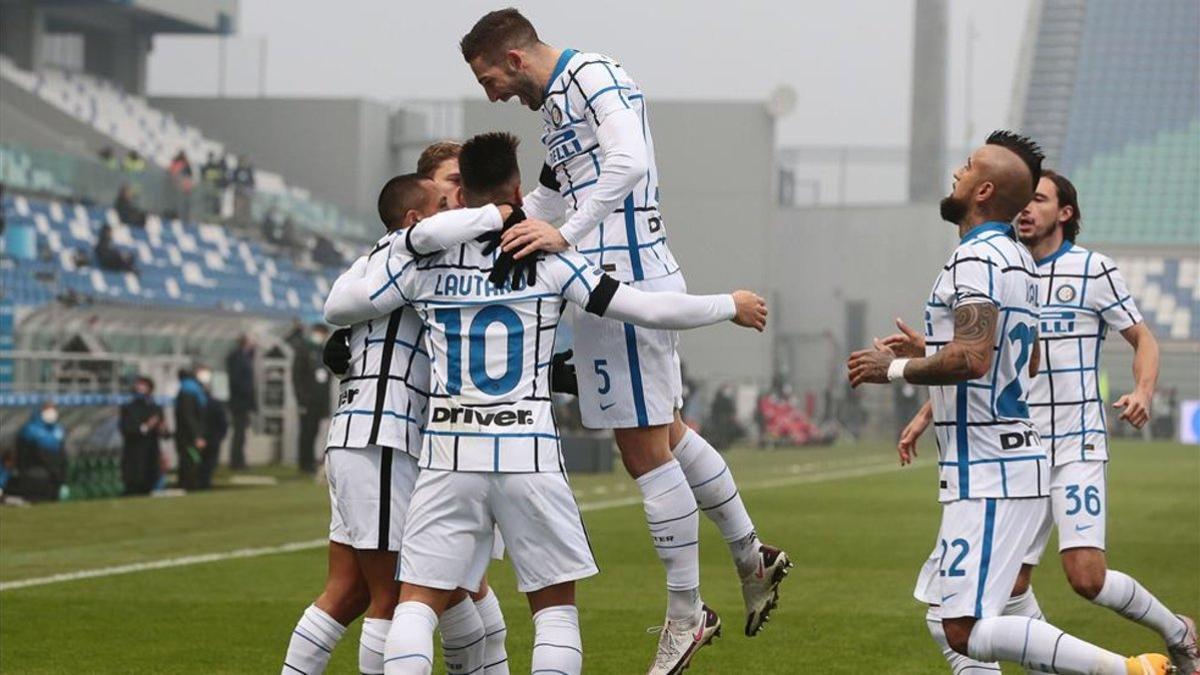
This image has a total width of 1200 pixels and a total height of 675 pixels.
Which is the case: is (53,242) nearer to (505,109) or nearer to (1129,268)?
(505,109)

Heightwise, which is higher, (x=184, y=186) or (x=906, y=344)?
(x=184, y=186)

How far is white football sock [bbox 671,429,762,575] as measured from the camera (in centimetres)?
811

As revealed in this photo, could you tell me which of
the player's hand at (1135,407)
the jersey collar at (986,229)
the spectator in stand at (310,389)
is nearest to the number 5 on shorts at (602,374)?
the jersey collar at (986,229)

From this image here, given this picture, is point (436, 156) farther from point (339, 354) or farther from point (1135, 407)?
point (1135, 407)

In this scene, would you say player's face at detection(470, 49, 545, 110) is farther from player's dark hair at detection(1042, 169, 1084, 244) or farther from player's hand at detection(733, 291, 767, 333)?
player's dark hair at detection(1042, 169, 1084, 244)

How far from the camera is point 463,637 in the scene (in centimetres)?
729

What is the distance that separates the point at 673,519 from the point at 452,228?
1.83 m

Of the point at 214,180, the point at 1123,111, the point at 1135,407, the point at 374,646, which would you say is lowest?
the point at 374,646

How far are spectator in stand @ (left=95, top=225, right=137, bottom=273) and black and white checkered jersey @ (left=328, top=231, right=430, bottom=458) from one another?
24.4m

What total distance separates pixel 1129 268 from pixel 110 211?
5254 cm

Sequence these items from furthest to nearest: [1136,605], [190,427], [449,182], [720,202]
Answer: [720,202] < [190,427] < [1136,605] < [449,182]

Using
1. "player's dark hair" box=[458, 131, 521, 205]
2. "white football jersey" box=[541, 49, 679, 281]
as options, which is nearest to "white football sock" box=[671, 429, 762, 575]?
"white football jersey" box=[541, 49, 679, 281]

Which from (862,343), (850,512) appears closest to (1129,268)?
(862,343)

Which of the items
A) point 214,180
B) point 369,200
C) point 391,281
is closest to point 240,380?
point 214,180
